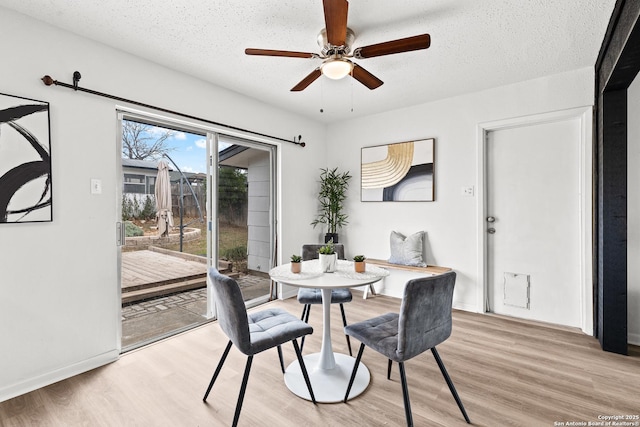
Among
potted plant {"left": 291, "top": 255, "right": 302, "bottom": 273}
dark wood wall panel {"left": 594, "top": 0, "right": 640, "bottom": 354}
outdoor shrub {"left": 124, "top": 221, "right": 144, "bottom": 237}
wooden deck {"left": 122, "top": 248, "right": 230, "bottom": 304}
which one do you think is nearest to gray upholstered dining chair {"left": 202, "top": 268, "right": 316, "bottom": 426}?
potted plant {"left": 291, "top": 255, "right": 302, "bottom": 273}

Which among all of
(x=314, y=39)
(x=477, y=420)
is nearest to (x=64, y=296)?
(x=314, y=39)

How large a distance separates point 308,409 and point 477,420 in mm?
992

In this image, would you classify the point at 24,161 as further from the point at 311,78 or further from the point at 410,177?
the point at 410,177

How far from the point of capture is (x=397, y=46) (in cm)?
191

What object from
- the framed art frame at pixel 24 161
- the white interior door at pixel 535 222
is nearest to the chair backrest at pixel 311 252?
the white interior door at pixel 535 222

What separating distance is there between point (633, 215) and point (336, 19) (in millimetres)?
3077

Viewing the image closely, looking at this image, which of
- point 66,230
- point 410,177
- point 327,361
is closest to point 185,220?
point 66,230

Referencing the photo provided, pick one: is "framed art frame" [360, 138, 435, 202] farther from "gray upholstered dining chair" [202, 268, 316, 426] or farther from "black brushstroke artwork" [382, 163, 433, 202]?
"gray upholstered dining chair" [202, 268, 316, 426]

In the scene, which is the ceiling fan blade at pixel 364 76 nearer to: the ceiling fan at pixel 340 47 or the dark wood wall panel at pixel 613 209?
the ceiling fan at pixel 340 47

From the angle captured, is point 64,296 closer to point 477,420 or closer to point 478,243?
point 477,420

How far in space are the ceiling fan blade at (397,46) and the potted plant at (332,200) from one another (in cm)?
263

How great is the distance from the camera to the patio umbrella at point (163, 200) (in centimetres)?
311

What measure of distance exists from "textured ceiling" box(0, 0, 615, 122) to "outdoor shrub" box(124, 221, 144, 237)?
1.49 metres

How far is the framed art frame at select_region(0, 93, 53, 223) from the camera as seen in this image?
2.01 m
